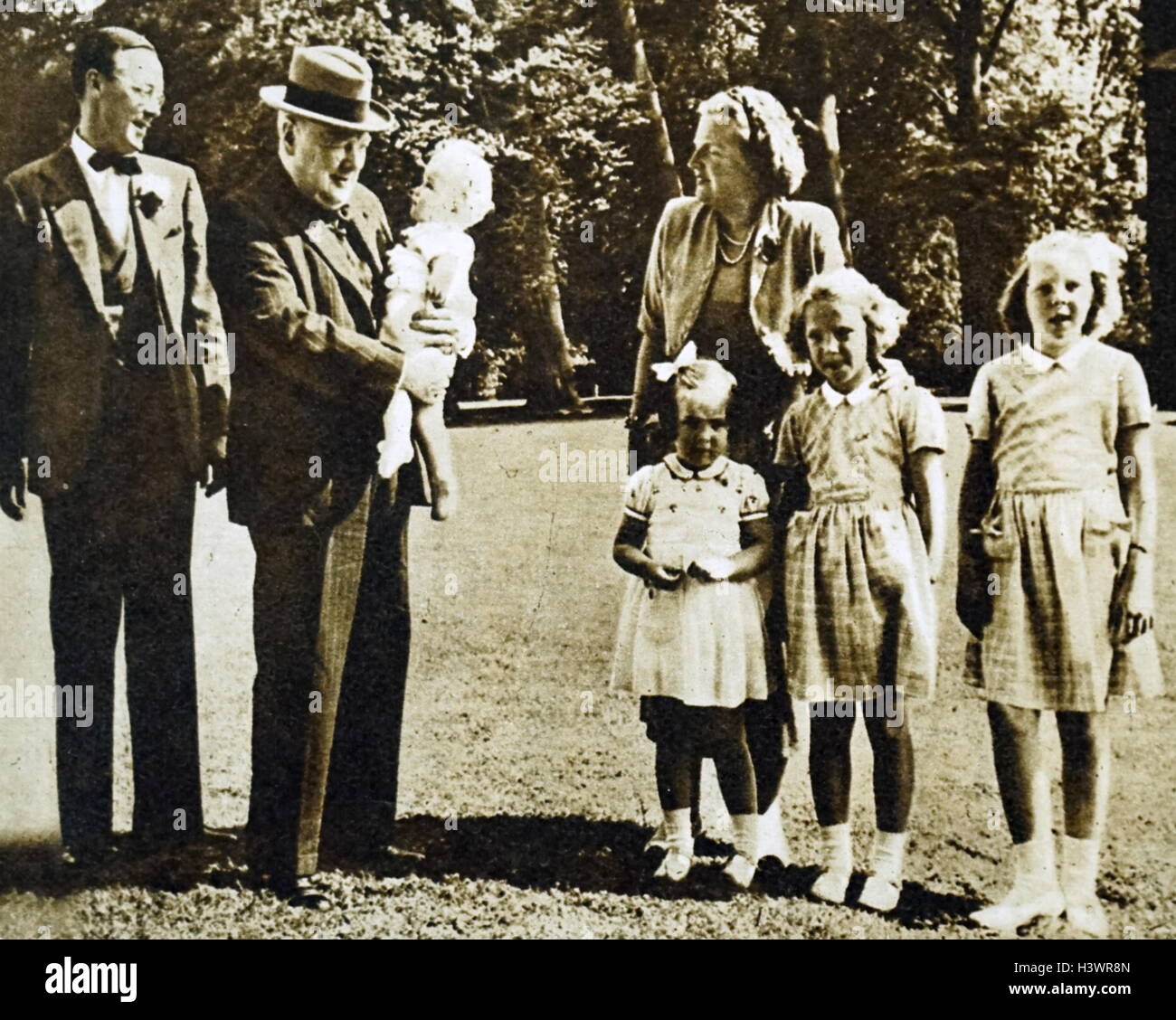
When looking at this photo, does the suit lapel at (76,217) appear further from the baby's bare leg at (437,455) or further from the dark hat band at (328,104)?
the baby's bare leg at (437,455)

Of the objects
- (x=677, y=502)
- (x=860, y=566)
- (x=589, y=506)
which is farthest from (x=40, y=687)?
(x=860, y=566)

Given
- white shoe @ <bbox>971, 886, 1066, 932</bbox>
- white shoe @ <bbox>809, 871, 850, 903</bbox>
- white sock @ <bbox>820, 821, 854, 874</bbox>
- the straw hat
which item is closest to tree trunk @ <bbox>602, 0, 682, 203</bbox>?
the straw hat

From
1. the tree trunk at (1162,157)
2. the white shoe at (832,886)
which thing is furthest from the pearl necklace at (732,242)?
the white shoe at (832,886)

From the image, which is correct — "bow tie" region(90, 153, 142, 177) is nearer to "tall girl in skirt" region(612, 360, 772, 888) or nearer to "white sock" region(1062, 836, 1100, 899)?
"tall girl in skirt" region(612, 360, 772, 888)

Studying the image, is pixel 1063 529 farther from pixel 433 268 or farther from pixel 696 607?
pixel 433 268

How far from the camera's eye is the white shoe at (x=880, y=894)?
5027 millimetres

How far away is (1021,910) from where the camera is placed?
5.03 meters

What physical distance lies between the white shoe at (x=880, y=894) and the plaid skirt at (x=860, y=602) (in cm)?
69

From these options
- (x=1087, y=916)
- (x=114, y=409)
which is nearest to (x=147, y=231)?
Answer: (x=114, y=409)

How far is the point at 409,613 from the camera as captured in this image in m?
5.31

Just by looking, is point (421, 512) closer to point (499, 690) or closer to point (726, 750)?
point (499, 690)

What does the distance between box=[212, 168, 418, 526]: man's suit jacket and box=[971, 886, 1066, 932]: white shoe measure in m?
2.81

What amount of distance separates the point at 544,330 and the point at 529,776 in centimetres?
177

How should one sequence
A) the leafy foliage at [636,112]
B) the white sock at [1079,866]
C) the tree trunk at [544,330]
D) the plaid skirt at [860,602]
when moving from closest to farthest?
the plaid skirt at [860,602]
the white sock at [1079,866]
the leafy foliage at [636,112]
the tree trunk at [544,330]
